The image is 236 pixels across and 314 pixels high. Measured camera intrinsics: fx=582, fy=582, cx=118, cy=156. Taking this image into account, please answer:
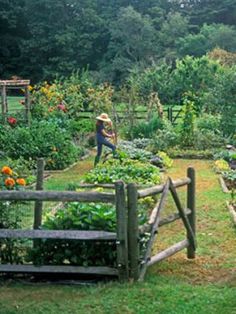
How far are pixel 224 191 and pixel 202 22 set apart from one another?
155 feet

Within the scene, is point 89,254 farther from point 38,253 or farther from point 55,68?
point 55,68

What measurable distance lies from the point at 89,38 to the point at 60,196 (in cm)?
4703

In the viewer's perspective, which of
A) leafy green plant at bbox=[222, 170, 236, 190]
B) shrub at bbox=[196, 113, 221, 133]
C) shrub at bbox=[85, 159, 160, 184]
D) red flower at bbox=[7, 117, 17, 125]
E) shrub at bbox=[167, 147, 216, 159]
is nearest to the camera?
shrub at bbox=[85, 159, 160, 184]

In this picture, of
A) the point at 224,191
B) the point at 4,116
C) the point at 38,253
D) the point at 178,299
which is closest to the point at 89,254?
the point at 38,253

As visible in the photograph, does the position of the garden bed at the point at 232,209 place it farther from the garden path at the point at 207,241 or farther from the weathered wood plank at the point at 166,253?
the weathered wood plank at the point at 166,253

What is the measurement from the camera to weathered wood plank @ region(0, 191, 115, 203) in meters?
6.17

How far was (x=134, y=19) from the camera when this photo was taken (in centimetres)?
5153

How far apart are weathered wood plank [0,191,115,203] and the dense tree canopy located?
42638 millimetres

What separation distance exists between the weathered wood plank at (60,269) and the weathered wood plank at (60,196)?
729 mm

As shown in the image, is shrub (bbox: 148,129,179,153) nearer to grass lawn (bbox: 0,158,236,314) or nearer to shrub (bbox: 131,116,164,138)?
→ shrub (bbox: 131,116,164,138)

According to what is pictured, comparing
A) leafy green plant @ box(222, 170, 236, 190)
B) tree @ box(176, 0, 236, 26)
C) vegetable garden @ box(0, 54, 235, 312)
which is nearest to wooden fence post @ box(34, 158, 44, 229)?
vegetable garden @ box(0, 54, 235, 312)

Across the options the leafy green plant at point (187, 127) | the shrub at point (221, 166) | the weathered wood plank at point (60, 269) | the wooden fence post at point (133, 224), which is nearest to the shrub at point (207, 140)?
the leafy green plant at point (187, 127)

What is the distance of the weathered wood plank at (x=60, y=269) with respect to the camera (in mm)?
6223

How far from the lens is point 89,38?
170 ft
